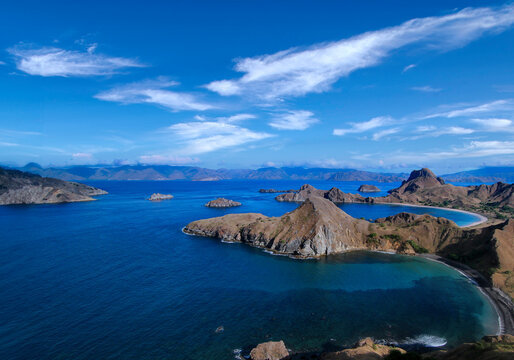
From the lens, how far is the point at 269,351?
38688 millimetres

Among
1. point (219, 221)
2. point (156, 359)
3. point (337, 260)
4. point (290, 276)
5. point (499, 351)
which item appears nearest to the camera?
point (499, 351)

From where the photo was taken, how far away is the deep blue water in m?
42.8

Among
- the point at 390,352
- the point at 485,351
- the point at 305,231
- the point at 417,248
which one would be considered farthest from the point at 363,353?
the point at 417,248

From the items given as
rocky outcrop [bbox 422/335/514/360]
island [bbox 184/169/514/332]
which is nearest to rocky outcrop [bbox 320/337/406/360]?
rocky outcrop [bbox 422/335/514/360]

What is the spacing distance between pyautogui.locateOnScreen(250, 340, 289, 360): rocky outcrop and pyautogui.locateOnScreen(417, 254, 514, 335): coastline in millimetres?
39602

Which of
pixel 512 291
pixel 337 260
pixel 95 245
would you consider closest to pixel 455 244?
pixel 512 291

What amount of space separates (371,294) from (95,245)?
90948 millimetres

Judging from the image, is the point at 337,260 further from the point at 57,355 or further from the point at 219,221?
the point at 57,355

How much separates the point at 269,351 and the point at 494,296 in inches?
2244

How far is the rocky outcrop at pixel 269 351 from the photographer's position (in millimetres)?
38219

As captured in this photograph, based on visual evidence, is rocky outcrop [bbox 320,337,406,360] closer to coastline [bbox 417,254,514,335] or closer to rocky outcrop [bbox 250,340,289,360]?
rocky outcrop [bbox 250,340,289,360]

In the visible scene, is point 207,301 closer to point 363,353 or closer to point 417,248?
point 363,353

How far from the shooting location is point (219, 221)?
123 meters

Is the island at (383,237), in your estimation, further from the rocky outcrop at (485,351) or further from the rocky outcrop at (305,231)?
the rocky outcrop at (485,351)
